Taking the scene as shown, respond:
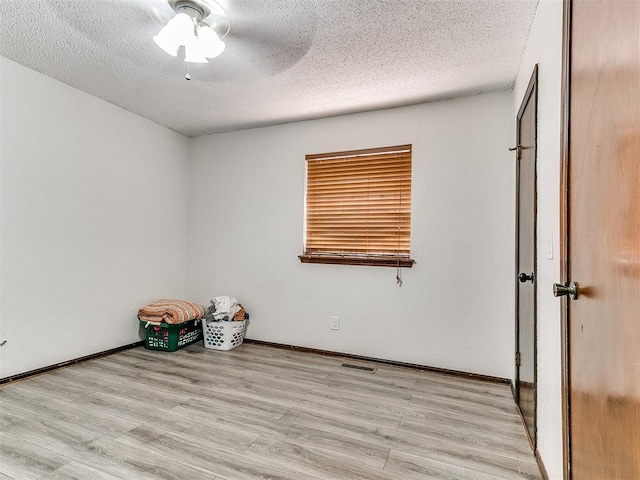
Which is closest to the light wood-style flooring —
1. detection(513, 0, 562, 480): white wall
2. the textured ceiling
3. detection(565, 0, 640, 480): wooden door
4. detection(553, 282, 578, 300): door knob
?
detection(513, 0, 562, 480): white wall

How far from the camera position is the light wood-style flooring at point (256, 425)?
63.4 inches

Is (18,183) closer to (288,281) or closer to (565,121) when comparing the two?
(288,281)

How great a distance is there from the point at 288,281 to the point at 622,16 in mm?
3045

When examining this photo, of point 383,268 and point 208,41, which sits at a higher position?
point 208,41

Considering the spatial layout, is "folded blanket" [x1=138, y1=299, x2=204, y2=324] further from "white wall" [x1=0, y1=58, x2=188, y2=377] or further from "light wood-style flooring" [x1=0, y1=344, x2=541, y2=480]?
"light wood-style flooring" [x1=0, y1=344, x2=541, y2=480]

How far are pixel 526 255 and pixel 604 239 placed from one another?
4.35ft

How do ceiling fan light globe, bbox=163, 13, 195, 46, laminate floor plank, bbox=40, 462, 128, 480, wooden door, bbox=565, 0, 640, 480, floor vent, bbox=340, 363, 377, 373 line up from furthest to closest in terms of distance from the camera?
floor vent, bbox=340, 363, 377, 373 < ceiling fan light globe, bbox=163, 13, 195, 46 < laminate floor plank, bbox=40, 462, 128, 480 < wooden door, bbox=565, 0, 640, 480

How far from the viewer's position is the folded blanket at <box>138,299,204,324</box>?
3.33m

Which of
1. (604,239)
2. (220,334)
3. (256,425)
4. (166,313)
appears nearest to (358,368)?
(256,425)

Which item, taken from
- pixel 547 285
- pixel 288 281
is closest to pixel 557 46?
pixel 547 285

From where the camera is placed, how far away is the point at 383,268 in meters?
3.11

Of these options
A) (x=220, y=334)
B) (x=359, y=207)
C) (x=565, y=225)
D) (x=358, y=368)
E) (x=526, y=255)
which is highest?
(x=359, y=207)

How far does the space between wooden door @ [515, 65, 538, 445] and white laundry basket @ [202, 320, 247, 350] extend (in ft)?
8.06

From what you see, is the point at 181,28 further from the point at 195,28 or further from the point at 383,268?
the point at 383,268
